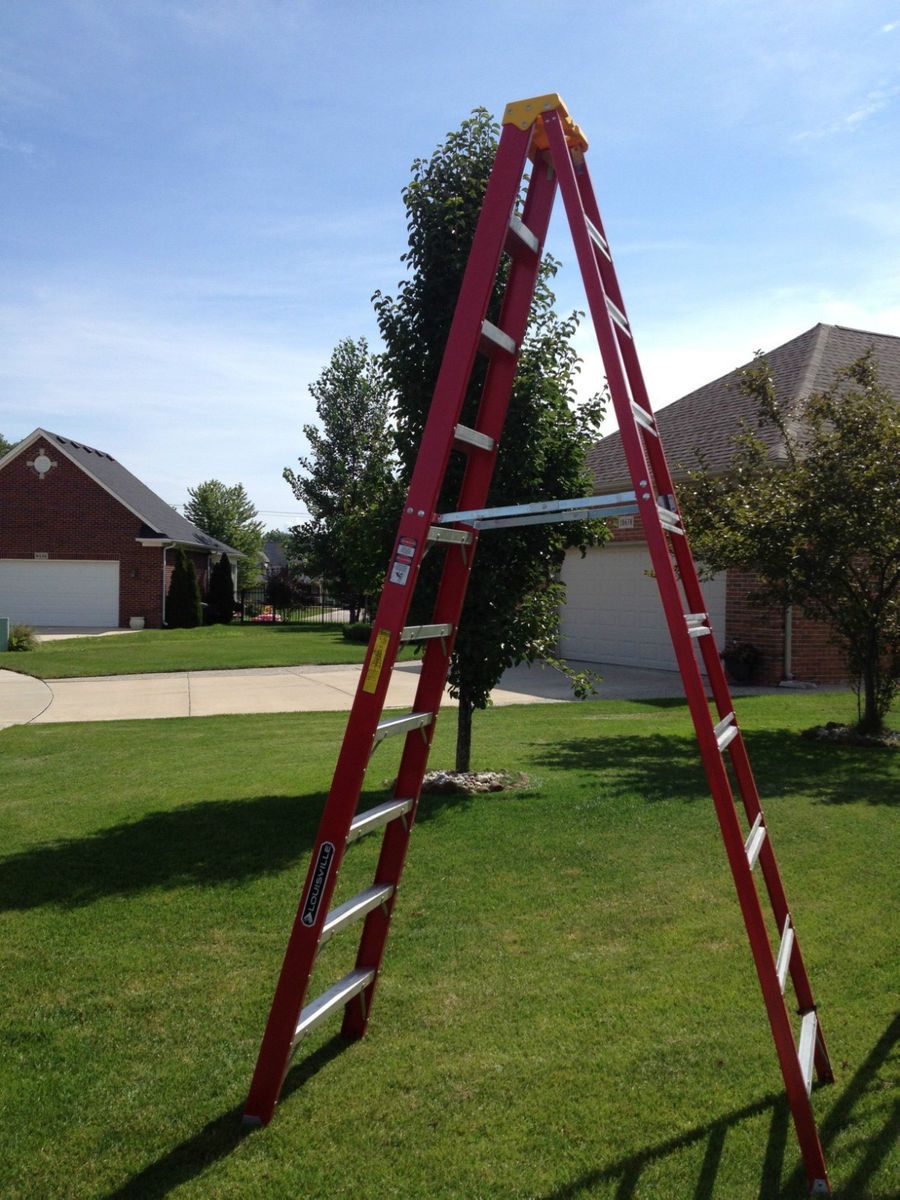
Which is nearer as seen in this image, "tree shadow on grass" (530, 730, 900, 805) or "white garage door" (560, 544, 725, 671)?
"tree shadow on grass" (530, 730, 900, 805)

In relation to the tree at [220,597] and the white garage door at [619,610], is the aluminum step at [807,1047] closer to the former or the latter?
the white garage door at [619,610]

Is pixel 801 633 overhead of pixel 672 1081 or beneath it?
overhead

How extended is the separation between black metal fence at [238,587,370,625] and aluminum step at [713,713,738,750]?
30.7 meters

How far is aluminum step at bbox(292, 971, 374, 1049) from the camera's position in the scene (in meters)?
3.17

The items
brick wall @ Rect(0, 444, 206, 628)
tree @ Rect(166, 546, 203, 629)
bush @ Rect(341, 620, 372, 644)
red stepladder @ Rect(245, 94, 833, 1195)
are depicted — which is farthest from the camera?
tree @ Rect(166, 546, 203, 629)

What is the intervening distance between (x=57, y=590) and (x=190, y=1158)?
1224 inches

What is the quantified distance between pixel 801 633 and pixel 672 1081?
13184 mm

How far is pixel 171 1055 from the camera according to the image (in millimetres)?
3621

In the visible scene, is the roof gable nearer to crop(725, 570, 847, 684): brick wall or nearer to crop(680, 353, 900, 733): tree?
crop(725, 570, 847, 684): brick wall

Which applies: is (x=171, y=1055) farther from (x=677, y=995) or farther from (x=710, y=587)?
(x=710, y=587)

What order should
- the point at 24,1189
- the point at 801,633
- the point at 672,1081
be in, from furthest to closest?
the point at 801,633, the point at 672,1081, the point at 24,1189

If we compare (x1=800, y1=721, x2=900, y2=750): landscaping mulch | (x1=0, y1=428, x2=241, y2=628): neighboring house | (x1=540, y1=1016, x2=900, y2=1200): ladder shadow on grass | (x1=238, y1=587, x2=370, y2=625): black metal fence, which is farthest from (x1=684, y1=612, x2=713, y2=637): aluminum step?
(x1=238, y1=587, x2=370, y2=625): black metal fence

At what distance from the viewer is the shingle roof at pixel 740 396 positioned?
16.9m

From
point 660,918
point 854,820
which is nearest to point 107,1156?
point 660,918
